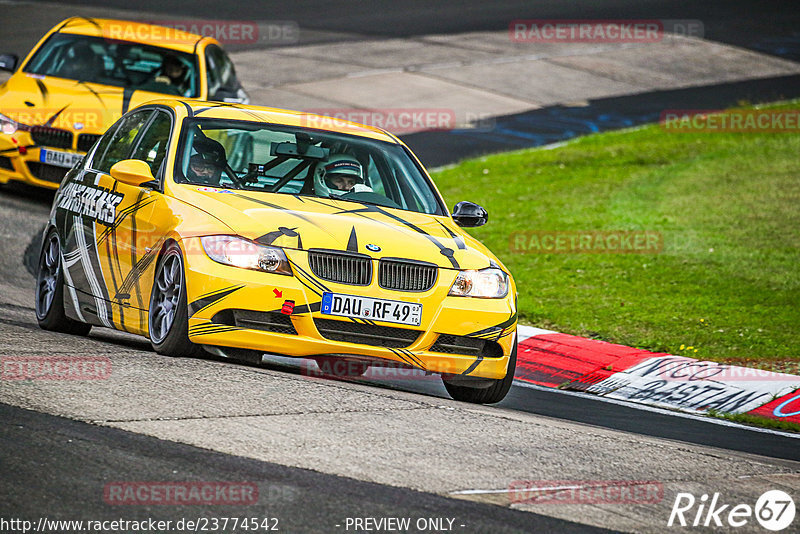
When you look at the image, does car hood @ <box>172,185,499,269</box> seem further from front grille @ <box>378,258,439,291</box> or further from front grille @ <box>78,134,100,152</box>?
front grille @ <box>78,134,100,152</box>

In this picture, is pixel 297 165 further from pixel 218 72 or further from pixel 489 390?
pixel 218 72

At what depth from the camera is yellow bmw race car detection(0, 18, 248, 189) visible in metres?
13.9

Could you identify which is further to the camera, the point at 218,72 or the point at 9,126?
the point at 218,72

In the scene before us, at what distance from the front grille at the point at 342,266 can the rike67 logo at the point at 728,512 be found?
7.73 feet

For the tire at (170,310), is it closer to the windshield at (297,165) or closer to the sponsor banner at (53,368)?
the sponsor banner at (53,368)

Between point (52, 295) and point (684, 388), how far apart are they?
14.9 ft

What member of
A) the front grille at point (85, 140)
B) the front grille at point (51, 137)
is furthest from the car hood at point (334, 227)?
the front grille at point (51, 137)

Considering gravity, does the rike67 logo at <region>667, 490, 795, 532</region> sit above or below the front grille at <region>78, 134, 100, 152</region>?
below

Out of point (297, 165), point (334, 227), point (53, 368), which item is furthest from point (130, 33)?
point (53, 368)

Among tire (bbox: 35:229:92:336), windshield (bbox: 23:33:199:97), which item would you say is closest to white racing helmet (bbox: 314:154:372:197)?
tire (bbox: 35:229:92:336)

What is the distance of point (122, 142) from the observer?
911 cm

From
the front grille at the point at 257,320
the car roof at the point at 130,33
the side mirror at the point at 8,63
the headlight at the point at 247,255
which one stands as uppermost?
the car roof at the point at 130,33

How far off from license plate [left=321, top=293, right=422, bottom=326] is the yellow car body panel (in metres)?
0.03

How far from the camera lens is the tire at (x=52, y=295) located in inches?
352
